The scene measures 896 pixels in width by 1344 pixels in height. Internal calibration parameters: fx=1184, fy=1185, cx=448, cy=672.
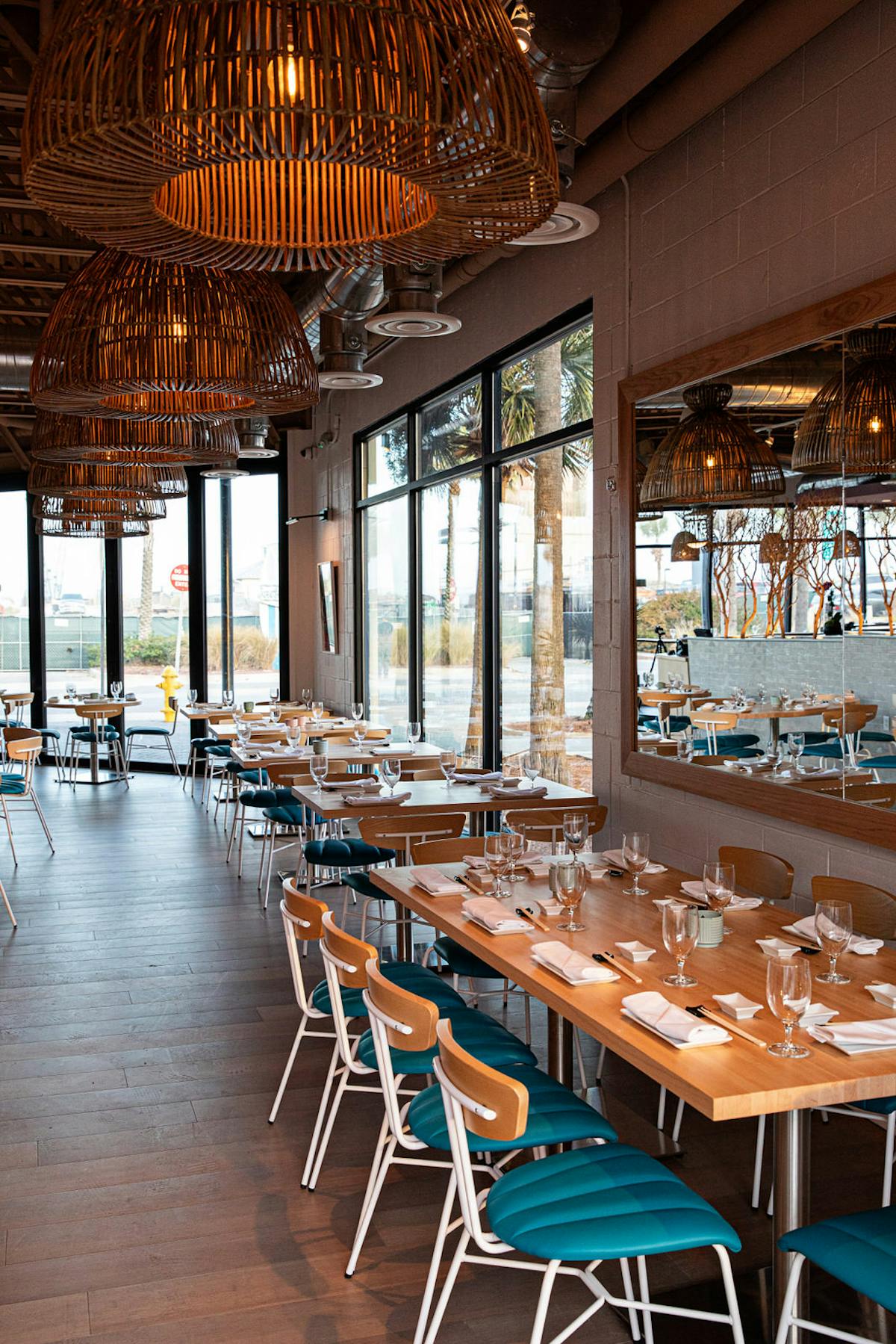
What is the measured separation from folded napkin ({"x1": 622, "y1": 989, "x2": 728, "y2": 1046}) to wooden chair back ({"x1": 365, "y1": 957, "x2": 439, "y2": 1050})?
1.47ft

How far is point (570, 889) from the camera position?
11.3ft

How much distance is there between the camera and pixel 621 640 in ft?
19.4

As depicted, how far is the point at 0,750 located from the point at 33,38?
7.00 meters

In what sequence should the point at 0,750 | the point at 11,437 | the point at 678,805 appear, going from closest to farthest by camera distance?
the point at 678,805 < the point at 0,750 < the point at 11,437

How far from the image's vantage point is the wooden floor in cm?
297

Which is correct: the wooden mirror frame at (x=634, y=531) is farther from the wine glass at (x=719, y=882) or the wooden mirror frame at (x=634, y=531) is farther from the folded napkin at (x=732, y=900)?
the wine glass at (x=719, y=882)

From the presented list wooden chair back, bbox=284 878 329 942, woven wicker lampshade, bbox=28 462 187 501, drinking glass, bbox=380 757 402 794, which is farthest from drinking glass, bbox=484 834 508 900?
woven wicker lampshade, bbox=28 462 187 501

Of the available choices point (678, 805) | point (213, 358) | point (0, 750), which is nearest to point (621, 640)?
point (678, 805)

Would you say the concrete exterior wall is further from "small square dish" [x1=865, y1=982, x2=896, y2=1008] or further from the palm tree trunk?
"small square dish" [x1=865, y1=982, x2=896, y2=1008]

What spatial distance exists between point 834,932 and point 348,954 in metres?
1.26

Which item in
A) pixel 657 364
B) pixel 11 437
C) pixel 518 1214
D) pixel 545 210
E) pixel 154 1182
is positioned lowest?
pixel 154 1182

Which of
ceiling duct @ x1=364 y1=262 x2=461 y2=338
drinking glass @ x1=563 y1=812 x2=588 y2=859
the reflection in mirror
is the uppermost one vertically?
ceiling duct @ x1=364 y1=262 x2=461 y2=338

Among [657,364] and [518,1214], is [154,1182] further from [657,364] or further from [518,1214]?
[657,364]

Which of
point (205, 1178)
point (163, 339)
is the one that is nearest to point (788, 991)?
point (205, 1178)
